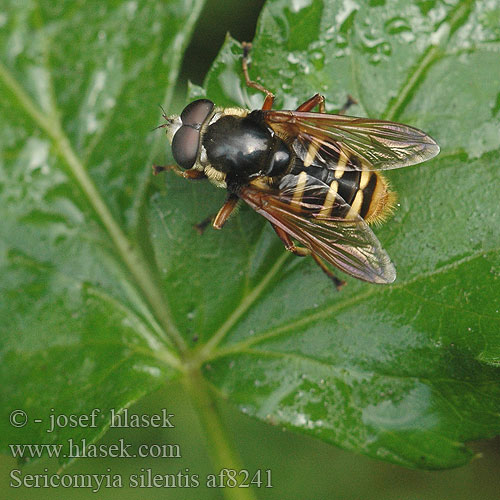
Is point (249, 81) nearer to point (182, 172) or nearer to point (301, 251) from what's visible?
point (182, 172)

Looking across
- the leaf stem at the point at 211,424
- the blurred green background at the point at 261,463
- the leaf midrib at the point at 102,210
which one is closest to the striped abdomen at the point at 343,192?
the leaf midrib at the point at 102,210

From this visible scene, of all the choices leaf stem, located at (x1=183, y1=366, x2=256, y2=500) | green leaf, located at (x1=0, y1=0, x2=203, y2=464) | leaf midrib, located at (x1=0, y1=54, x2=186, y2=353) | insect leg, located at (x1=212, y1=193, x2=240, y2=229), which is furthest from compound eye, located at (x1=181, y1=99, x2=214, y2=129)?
leaf stem, located at (x1=183, y1=366, x2=256, y2=500)

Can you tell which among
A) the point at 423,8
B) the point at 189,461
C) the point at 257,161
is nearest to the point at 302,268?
the point at 257,161

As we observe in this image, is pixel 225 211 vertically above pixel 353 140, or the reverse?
pixel 353 140

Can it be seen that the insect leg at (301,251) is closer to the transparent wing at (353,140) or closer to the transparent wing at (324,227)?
the transparent wing at (324,227)

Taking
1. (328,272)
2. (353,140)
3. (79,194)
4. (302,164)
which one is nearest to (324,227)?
(328,272)

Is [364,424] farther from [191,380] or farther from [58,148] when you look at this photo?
[58,148]

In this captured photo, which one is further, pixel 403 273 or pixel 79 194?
pixel 79 194
